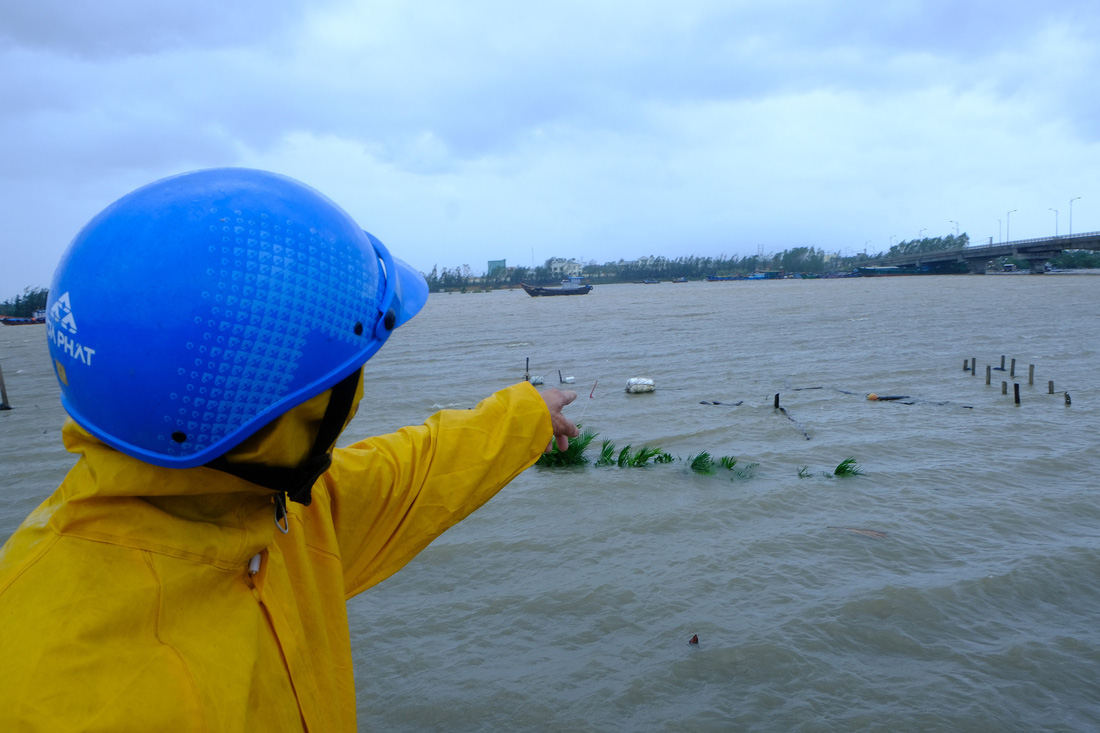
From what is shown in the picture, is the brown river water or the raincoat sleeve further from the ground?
the raincoat sleeve

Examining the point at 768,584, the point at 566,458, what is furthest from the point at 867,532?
the point at 566,458

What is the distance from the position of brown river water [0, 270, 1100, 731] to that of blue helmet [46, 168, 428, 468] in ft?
9.28

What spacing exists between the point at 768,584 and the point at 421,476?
359cm

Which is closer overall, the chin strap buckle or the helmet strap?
the helmet strap

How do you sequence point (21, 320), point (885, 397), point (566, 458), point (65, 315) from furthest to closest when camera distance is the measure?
point (21, 320) < point (885, 397) < point (566, 458) < point (65, 315)

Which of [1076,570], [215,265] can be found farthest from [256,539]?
[1076,570]

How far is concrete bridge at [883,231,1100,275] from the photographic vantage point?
8019cm

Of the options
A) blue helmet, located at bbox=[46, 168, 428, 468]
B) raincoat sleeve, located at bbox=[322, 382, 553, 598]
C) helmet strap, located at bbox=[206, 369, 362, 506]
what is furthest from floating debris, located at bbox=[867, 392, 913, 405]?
blue helmet, located at bbox=[46, 168, 428, 468]

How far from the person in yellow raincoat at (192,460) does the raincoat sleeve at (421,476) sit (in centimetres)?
33

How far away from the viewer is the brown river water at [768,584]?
3680mm

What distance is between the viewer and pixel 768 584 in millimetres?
4930

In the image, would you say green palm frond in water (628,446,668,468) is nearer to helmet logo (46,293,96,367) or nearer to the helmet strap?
the helmet strap

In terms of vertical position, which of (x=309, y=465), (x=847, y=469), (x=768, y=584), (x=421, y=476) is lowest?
(x=768, y=584)

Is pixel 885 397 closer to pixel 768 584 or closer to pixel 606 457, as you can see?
pixel 606 457
